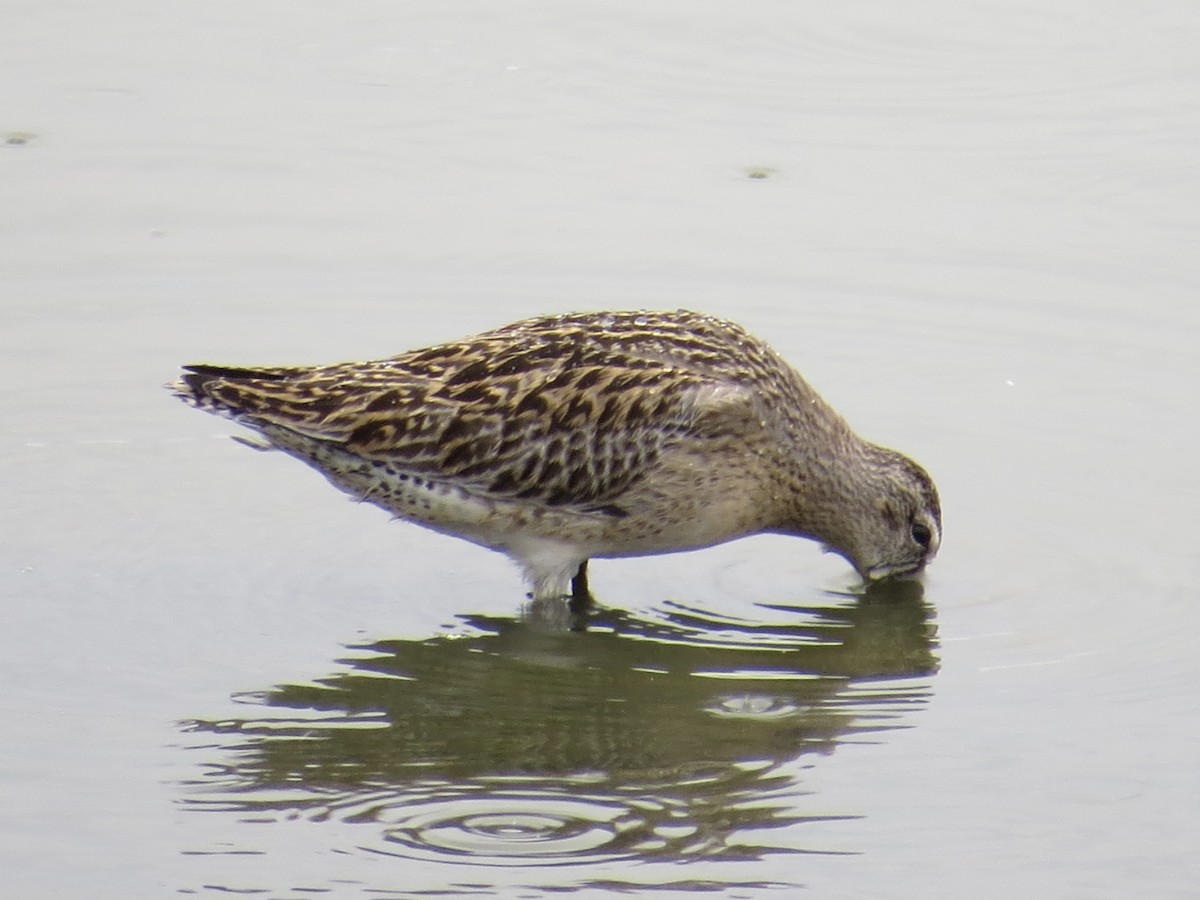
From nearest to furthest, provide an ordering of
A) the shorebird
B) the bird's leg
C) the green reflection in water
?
the green reflection in water
the shorebird
the bird's leg

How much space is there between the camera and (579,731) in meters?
7.40

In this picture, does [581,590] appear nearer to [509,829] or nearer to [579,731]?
[579,731]

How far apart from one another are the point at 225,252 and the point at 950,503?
3872 mm

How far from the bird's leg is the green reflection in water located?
113 mm

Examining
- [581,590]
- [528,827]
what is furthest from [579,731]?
[581,590]

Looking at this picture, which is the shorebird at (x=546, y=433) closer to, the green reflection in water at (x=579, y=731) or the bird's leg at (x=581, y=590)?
the bird's leg at (x=581, y=590)

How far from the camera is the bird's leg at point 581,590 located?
862 cm

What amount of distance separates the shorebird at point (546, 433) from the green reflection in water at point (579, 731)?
0.35 m

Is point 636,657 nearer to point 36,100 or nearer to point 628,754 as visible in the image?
point 628,754

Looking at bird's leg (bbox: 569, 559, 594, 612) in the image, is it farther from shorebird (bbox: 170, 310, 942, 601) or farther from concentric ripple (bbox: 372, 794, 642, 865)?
concentric ripple (bbox: 372, 794, 642, 865)

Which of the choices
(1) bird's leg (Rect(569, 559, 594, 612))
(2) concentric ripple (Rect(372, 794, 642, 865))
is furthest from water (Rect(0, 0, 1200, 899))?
(1) bird's leg (Rect(569, 559, 594, 612))

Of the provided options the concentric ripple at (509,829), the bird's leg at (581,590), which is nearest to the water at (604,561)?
the concentric ripple at (509,829)

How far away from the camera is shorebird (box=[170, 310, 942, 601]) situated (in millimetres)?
8375

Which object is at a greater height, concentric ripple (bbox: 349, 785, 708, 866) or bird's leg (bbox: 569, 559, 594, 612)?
bird's leg (bbox: 569, 559, 594, 612)
